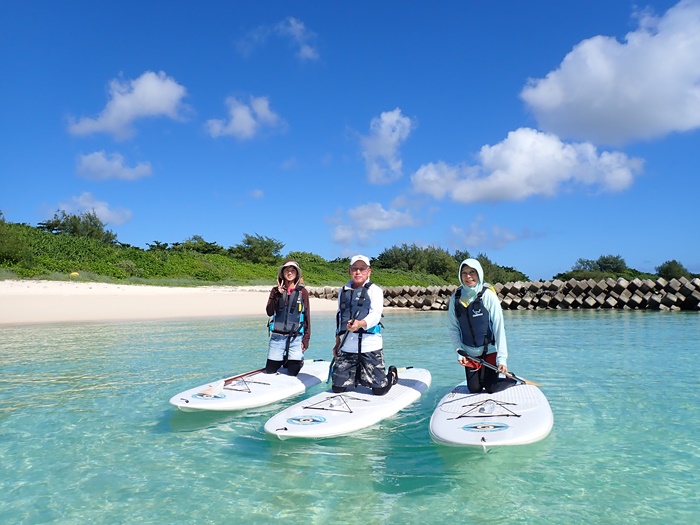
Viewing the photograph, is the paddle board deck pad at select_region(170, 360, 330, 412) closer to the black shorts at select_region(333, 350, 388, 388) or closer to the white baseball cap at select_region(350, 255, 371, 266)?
the black shorts at select_region(333, 350, 388, 388)

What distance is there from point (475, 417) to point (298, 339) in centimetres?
321

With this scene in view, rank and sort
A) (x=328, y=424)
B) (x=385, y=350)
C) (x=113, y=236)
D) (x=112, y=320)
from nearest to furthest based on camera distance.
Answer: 1. (x=328, y=424)
2. (x=385, y=350)
3. (x=112, y=320)
4. (x=113, y=236)

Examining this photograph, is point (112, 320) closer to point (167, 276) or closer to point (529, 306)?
point (167, 276)

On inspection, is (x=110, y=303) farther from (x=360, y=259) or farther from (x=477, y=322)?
(x=477, y=322)

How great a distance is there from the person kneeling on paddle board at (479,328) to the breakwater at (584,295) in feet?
60.7

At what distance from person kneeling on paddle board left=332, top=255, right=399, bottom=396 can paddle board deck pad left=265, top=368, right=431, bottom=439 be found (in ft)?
0.49

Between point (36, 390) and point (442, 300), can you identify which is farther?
point (442, 300)

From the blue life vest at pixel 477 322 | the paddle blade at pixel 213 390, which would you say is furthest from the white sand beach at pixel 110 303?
the blue life vest at pixel 477 322

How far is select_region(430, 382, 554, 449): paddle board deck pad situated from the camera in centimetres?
458

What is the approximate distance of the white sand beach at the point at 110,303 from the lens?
60.6 feet

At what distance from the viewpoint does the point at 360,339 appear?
630 cm

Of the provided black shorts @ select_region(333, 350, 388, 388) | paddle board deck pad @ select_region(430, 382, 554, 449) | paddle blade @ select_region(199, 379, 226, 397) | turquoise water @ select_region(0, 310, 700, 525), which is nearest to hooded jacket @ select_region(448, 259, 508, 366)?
paddle board deck pad @ select_region(430, 382, 554, 449)

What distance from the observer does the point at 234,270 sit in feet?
125

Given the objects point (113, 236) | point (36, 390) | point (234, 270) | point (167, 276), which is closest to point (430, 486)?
point (36, 390)
